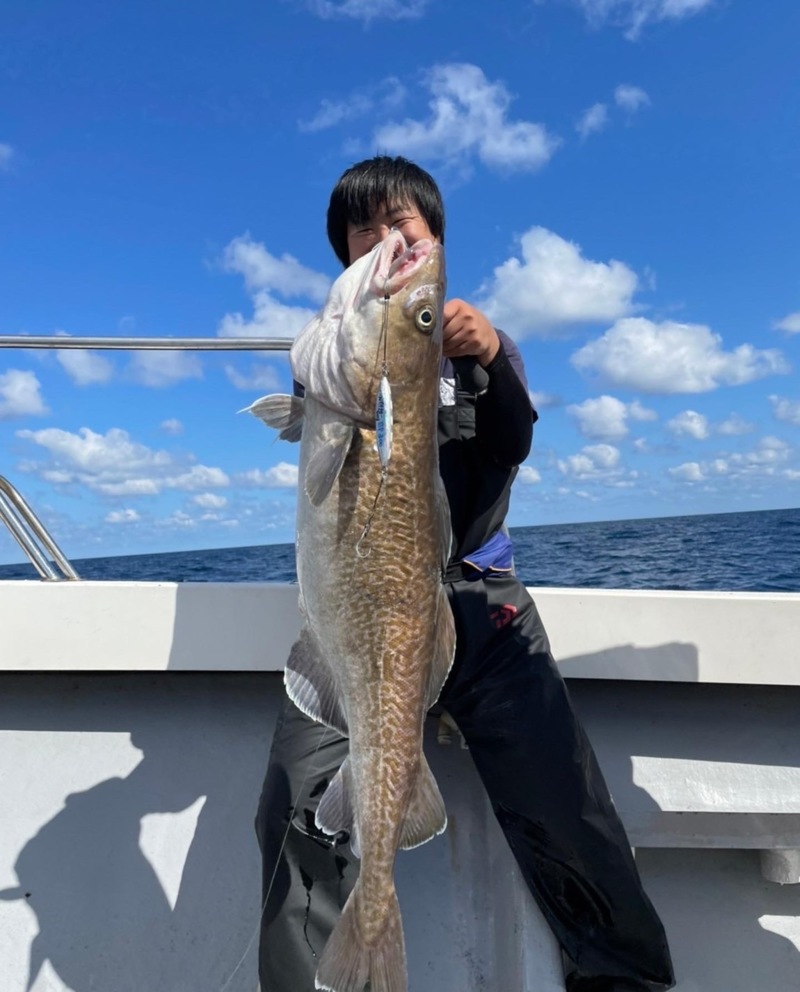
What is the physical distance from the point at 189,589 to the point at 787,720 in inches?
106

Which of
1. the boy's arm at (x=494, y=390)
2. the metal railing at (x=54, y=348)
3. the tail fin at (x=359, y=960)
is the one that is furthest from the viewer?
the metal railing at (x=54, y=348)

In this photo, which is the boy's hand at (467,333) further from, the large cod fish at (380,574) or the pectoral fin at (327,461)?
the pectoral fin at (327,461)

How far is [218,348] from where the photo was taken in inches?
126

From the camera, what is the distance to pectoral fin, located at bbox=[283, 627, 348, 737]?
1.97 meters

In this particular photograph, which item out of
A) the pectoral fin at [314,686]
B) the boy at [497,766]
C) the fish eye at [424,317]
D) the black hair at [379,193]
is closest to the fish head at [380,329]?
the fish eye at [424,317]

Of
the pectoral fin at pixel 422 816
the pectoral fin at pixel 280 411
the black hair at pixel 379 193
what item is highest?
the black hair at pixel 379 193

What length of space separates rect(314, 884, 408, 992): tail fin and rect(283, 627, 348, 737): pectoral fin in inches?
17.5

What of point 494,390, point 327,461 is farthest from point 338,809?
point 494,390

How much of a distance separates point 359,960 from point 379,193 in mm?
2515

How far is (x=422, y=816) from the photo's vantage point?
6.17ft

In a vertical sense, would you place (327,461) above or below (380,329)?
Result: below

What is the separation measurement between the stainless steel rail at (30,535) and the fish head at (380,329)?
1.98 metres

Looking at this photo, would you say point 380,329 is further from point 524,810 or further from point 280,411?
point 524,810

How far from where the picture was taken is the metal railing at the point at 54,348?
10.3ft
